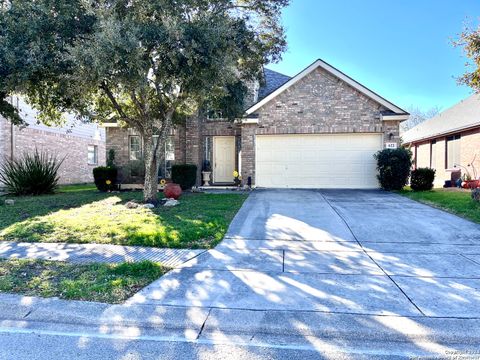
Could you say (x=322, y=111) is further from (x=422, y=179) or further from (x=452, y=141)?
(x=452, y=141)

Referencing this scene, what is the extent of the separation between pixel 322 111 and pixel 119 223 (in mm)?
10433

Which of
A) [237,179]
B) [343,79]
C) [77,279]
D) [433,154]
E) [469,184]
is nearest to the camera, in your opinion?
[77,279]

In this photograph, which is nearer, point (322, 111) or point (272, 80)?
point (322, 111)

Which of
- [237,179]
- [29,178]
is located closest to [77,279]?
[29,178]

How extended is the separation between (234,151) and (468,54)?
10.1m

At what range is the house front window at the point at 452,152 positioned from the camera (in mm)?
19597

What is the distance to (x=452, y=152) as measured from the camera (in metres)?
20.4

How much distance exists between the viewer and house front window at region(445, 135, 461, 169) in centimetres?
1960

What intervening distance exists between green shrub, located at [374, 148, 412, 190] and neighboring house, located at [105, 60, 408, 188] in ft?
2.65

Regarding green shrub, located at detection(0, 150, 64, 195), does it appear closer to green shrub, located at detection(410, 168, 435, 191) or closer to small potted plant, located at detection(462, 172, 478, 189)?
green shrub, located at detection(410, 168, 435, 191)

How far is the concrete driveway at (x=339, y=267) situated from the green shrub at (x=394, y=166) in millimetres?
5097

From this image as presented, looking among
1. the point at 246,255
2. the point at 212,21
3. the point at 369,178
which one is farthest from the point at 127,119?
the point at 369,178

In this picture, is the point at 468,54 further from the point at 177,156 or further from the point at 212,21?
the point at 177,156

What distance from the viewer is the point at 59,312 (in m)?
3.76
